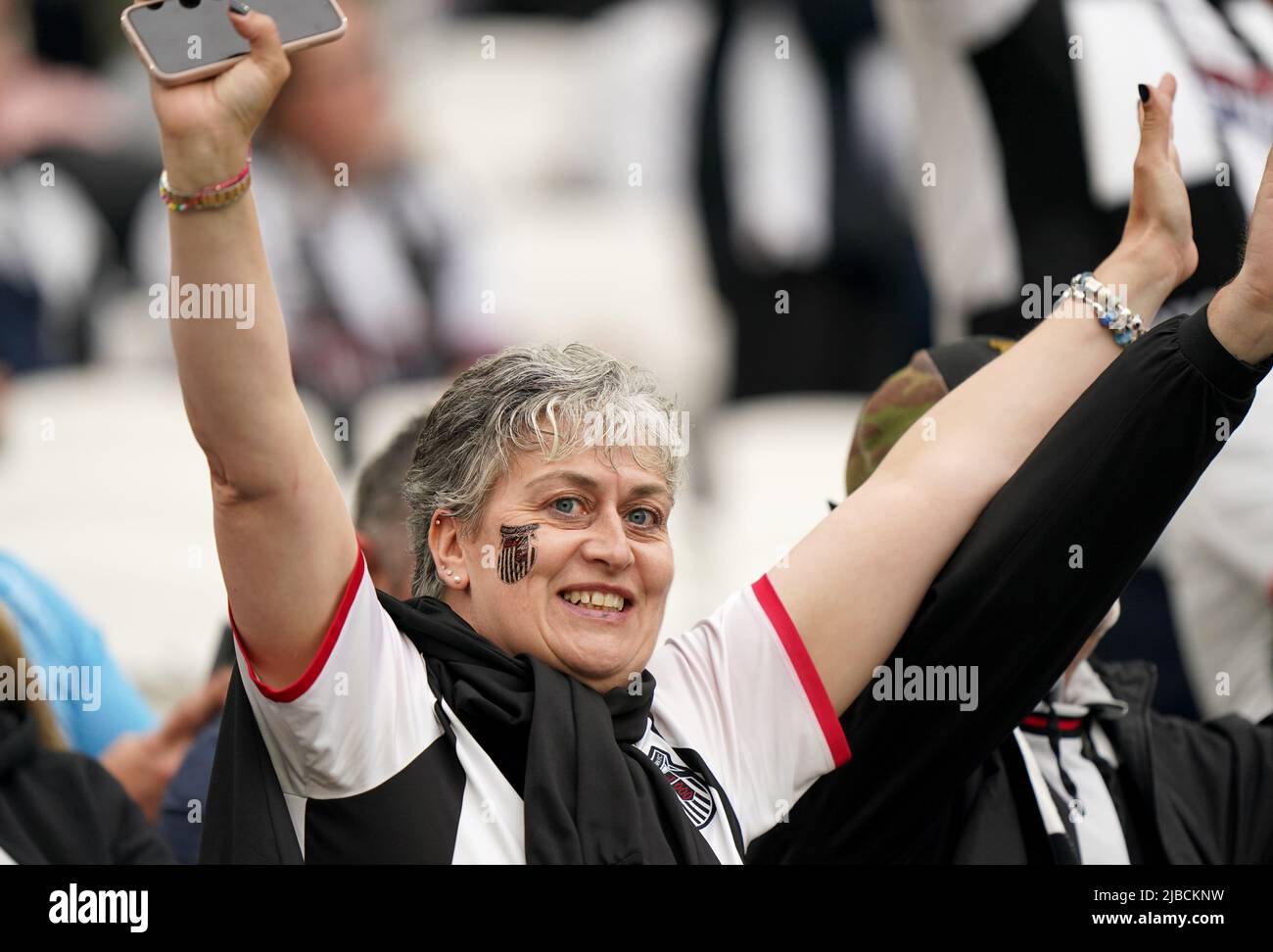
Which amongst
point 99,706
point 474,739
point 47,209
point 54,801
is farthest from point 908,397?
point 47,209

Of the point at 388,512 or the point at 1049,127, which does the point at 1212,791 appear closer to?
the point at 388,512

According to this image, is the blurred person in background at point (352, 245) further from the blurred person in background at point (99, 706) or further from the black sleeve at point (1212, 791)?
the black sleeve at point (1212, 791)

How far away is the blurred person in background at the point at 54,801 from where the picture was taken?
6.90ft

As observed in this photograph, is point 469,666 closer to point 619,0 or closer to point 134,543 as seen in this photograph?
point 134,543

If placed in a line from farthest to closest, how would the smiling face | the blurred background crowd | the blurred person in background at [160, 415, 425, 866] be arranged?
the blurred background crowd, the blurred person in background at [160, 415, 425, 866], the smiling face

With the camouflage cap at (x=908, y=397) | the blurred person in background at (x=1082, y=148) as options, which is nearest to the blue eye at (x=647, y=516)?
the camouflage cap at (x=908, y=397)

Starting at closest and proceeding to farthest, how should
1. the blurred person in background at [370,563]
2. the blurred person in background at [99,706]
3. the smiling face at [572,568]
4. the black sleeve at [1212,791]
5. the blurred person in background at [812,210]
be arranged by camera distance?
1. the smiling face at [572,568]
2. the black sleeve at [1212,791]
3. the blurred person in background at [370,563]
4. the blurred person in background at [99,706]
5. the blurred person in background at [812,210]

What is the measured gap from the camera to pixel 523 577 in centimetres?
167

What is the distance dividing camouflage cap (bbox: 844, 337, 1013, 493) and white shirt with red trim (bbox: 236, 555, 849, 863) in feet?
1.40

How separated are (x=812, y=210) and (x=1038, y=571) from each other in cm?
359

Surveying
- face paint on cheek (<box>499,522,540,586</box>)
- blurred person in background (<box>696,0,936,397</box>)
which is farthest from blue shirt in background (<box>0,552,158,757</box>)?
blurred person in background (<box>696,0,936,397</box>)

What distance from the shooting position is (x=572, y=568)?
1.67 m

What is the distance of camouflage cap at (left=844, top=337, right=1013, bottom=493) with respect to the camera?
2.12 m

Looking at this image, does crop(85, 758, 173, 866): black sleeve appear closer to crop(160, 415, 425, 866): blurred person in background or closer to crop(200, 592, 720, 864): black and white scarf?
crop(160, 415, 425, 866): blurred person in background
